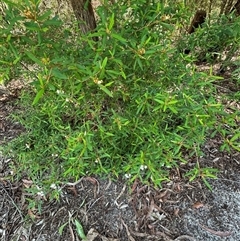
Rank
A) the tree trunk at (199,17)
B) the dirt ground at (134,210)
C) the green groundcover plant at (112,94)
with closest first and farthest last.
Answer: the green groundcover plant at (112,94) < the dirt ground at (134,210) < the tree trunk at (199,17)

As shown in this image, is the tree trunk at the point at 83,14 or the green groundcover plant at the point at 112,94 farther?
the tree trunk at the point at 83,14

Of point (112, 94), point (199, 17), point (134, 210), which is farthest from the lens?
point (199, 17)

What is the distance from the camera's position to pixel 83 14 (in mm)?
1418

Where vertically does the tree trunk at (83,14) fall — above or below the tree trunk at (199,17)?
above

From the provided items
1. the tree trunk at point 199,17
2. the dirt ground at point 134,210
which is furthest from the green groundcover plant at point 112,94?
the tree trunk at point 199,17

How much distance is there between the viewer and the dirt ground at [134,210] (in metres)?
1.35

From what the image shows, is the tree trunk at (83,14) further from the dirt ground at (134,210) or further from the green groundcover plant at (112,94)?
the dirt ground at (134,210)

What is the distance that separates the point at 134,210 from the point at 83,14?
1.06 m

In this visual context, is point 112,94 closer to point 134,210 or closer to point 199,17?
point 134,210

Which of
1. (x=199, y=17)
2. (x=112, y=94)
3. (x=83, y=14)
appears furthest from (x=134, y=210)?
(x=199, y=17)

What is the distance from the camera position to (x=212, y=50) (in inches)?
65.1

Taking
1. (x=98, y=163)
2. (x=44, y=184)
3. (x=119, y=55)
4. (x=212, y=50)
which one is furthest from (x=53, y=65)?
(x=212, y=50)

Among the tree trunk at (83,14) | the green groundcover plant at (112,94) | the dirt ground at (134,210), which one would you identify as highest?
the tree trunk at (83,14)

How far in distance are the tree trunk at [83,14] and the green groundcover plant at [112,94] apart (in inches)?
6.1
